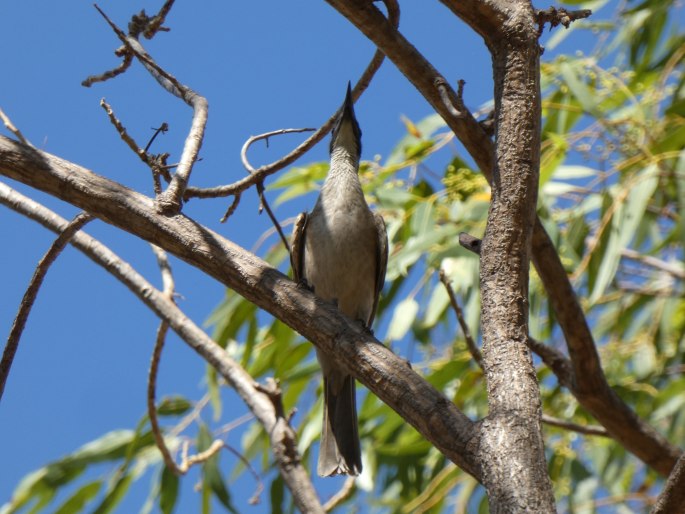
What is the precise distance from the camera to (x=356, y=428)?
3564 mm

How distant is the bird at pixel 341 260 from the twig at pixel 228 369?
396mm

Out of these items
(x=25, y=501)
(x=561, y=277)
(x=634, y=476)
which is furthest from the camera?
(x=634, y=476)

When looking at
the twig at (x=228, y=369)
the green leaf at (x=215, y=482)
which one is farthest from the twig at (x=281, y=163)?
the green leaf at (x=215, y=482)

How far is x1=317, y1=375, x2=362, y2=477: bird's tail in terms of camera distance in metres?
3.38

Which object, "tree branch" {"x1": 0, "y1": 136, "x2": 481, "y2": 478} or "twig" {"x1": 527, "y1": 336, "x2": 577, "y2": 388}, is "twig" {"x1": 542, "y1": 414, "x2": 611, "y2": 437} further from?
"tree branch" {"x1": 0, "y1": 136, "x2": 481, "y2": 478}

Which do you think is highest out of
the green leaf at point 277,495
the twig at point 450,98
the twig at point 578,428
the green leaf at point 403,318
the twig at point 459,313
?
the twig at point 450,98

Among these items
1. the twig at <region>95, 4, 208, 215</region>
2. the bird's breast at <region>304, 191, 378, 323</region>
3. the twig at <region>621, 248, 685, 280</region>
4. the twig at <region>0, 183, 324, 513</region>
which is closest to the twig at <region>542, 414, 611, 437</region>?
the twig at <region>0, 183, 324, 513</region>

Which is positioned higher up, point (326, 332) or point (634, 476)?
point (326, 332)

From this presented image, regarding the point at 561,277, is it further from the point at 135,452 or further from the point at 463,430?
the point at 135,452

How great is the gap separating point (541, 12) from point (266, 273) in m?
0.87

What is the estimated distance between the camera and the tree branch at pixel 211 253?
7.10ft

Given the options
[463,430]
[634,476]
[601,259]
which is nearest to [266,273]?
[463,430]

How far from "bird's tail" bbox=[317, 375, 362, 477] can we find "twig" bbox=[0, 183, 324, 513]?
0.24 m

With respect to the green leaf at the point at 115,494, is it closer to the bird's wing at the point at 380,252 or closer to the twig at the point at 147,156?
the bird's wing at the point at 380,252
